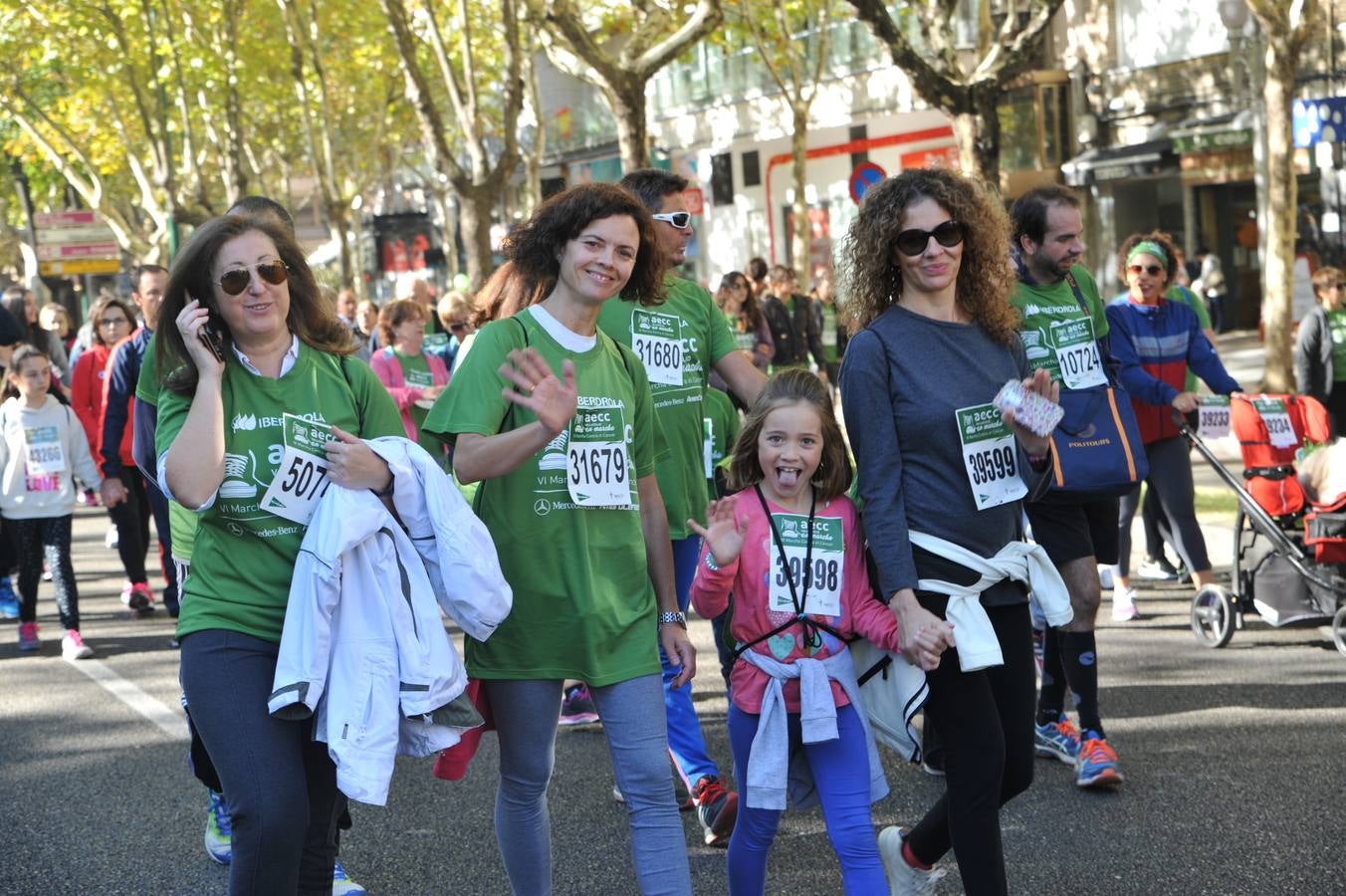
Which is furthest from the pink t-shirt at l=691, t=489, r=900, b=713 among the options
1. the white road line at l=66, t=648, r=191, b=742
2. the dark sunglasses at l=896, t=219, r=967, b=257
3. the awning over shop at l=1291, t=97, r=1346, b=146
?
the awning over shop at l=1291, t=97, r=1346, b=146

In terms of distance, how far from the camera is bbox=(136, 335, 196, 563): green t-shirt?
4020 mm

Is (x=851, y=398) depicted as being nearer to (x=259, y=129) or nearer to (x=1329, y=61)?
(x=1329, y=61)

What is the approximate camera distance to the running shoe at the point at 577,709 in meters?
7.57

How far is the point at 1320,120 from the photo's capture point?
574 inches

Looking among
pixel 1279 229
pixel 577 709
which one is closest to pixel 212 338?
pixel 577 709

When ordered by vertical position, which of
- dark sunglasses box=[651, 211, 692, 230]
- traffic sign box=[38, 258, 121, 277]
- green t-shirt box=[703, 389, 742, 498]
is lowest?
green t-shirt box=[703, 389, 742, 498]

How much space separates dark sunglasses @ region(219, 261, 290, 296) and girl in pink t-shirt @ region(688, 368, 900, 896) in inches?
46.3

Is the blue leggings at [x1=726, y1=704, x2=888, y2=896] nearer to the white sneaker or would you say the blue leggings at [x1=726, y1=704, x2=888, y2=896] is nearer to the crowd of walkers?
the crowd of walkers

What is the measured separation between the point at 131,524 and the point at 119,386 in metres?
2.24

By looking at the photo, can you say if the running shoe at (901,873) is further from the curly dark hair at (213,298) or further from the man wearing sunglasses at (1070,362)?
the curly dark hair at (213,298)

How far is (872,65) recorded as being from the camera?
124 ft

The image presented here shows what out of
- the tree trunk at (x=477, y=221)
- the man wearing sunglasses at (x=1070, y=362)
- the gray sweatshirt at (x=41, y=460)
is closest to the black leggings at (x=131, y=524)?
the gray sweatshirt at (x=41, y=460)

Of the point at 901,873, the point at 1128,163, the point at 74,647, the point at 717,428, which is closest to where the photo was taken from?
the point at 901,873

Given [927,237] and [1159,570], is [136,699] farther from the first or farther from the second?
[1159,570]
